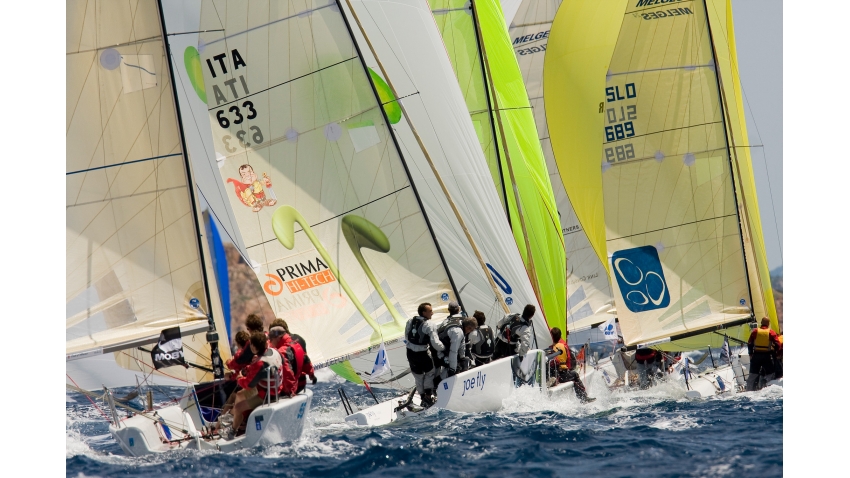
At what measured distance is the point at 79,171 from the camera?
28.1 ft

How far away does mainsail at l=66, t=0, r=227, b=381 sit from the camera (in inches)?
337

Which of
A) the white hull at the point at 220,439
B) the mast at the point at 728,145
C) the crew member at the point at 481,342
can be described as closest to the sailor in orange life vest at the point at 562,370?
the crew member at the point at 481,342

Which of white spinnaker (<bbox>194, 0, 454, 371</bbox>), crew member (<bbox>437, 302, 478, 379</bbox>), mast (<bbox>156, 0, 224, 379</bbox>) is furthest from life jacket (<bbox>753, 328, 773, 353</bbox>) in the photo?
mast (<bbox>156, 0, 224, 379</bbox>)

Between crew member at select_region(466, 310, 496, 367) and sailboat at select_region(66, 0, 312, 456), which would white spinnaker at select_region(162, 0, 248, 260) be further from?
Result: crew member at select_region(466, 310, 496, 367)

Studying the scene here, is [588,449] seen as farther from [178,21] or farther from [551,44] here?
Result: [551,44]

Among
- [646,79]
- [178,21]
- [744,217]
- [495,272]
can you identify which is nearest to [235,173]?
[178,21]

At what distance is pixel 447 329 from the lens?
9.60 m

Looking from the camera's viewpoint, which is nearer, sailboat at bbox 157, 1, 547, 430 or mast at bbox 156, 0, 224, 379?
mast at bbox 156, 0, 224, 379

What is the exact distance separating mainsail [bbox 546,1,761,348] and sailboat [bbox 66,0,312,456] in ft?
19.5

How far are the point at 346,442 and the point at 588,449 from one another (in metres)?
1.95

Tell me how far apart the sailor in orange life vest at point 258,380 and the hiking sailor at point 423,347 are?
1.87 m

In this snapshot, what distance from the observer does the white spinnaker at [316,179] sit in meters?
9.99

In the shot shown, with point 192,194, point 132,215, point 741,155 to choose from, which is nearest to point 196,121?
point 192,194

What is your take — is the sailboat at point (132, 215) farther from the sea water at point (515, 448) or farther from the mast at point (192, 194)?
the sea water at point (515, 448)
